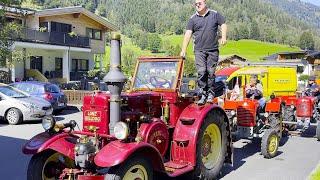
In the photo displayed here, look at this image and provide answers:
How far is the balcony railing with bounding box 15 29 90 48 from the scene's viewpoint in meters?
31.5

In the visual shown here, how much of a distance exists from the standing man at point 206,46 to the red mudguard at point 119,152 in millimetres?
2239

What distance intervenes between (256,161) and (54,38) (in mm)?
27239

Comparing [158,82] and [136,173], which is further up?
[158,82]

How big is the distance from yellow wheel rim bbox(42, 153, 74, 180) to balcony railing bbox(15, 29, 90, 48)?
24707 mm

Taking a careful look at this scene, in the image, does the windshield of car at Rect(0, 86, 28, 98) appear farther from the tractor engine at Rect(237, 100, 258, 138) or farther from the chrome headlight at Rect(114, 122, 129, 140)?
the chrome headlight at Rect(114, 122, 129, 140)

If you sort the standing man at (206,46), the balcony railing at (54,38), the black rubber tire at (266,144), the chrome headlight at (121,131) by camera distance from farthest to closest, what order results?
the balcony railing at (54,38) < the black rubber tire at (266,144) < the standing man at (206,46) < the chrome headlight at (121,131)

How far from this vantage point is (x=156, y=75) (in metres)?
7.63

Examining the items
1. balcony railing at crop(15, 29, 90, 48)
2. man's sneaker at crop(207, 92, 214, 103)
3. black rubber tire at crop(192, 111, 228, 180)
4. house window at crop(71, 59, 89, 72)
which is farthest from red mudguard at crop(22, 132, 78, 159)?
house window at crop(71, 59, 89, 72)

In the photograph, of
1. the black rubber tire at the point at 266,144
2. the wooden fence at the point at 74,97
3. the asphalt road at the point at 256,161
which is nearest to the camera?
the asphalt road at the point at 256,161

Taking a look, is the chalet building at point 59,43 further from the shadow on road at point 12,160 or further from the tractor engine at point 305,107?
the tractor engine at point 305,107

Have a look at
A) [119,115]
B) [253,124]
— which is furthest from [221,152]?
[119,115]

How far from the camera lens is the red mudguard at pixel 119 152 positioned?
5.29 meters

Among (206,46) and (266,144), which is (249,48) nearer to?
(266,144)

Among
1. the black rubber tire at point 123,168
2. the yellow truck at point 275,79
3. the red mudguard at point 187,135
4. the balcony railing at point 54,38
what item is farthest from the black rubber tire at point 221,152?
the balcony railing at point 54,38
